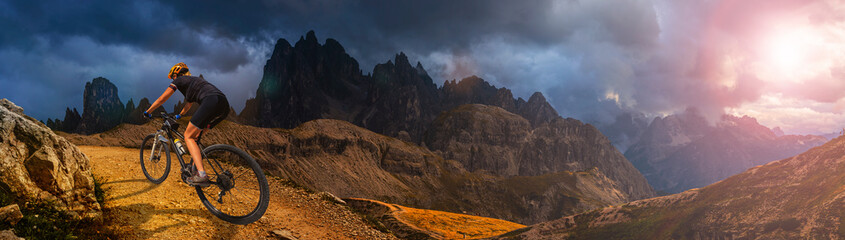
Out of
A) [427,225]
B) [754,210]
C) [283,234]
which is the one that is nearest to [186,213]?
[283,234]

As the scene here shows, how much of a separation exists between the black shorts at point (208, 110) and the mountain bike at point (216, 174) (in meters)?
0.50

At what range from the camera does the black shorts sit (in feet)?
36.7

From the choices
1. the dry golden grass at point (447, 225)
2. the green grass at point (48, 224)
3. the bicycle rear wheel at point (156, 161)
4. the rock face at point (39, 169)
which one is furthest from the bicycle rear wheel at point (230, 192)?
the dry golden grass at point (447, 225)

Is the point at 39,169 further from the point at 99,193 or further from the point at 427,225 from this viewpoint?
the point at 427,225

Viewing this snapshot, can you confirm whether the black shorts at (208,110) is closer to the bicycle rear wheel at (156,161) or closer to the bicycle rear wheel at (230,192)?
the bicycle rear wheel at (230,192)

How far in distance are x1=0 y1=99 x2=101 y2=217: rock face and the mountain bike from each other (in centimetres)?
255

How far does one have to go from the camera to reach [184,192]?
569 inches

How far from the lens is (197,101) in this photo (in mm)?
11992

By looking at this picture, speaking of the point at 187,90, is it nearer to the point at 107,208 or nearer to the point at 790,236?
the point at 107,208

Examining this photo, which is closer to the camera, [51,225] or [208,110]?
[51,225]

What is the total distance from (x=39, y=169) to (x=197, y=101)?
4.30 m

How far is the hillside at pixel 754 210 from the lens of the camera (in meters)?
29.8

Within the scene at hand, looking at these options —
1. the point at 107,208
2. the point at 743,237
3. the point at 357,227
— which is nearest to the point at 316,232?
the point at 357,227

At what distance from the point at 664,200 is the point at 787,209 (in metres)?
12.4
